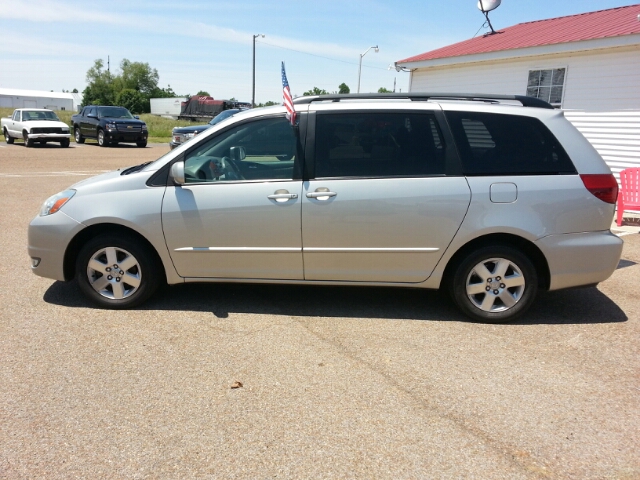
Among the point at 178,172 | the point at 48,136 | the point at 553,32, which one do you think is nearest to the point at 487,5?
the point at 553,32

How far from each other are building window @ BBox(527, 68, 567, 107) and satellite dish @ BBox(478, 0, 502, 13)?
296cm

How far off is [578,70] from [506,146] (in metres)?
8.50

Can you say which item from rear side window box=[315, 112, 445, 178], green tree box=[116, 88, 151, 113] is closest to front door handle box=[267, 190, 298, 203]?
rear side window box=[315, 112, 445, 178]

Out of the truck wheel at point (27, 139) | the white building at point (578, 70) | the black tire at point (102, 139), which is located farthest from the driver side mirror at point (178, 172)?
the truck wheel at point (27, 139)

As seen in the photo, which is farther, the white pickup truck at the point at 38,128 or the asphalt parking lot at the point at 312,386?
the white pickup truck at the point at 38,128

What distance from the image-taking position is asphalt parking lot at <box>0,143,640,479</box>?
9.07 feet

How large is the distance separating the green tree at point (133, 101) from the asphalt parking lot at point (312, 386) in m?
97.1

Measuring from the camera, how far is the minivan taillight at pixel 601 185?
4.41 m

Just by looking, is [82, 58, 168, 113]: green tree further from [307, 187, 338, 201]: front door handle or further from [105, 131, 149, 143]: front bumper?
[307, 187, 338, 201]: front door handle

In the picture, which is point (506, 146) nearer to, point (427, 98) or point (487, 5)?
point (427, 98)

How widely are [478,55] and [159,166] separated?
1060 centimetres

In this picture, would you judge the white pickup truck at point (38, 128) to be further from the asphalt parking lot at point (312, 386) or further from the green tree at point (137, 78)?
the green tree at point (137, 78)

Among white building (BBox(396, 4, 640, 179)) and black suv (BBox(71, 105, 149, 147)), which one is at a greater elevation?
white building (BBox(396, 4, 640, 179))

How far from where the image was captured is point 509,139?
449cm
